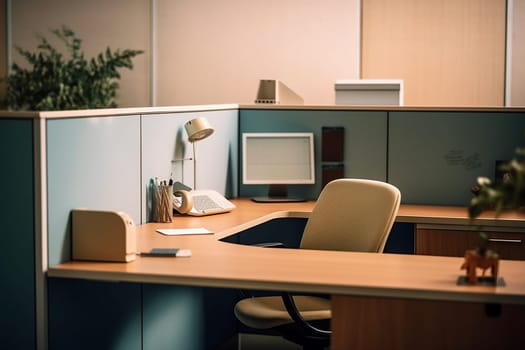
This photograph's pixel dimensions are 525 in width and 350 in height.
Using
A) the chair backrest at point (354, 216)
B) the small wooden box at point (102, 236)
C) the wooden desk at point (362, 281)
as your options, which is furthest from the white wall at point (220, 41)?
the small wooden box at point (102, 236)

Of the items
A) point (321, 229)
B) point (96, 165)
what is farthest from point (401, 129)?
point (96, 165)

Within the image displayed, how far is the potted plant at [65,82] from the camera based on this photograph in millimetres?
6824

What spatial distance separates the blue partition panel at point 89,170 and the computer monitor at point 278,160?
110 centimetres

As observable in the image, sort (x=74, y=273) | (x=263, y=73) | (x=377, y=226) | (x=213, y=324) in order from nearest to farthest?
(x=74, y=273)
(x=377, y=226)
(x=213, y=324)
(x=263, y=73)

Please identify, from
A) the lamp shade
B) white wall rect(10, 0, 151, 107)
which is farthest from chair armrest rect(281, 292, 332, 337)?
white wall rect(10, 0, 151, 107)

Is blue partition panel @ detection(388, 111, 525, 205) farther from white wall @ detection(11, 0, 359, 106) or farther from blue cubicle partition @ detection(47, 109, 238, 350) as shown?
white wall @ detection(11, 0, 359, 106)

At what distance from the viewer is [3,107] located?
7160 mm

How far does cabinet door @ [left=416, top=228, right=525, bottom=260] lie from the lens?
372 cm

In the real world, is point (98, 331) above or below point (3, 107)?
below

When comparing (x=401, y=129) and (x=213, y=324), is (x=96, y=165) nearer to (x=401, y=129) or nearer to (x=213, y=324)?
(x=213, y=324)

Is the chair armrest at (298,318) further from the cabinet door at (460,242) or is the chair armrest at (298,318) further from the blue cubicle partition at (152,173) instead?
the cabinet door at (460,242)

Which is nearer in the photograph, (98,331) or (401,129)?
(98,331)

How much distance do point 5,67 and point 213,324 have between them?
4259 millimetres

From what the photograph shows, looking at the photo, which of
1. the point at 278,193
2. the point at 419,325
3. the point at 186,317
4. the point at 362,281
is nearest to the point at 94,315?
the point at 186,317
